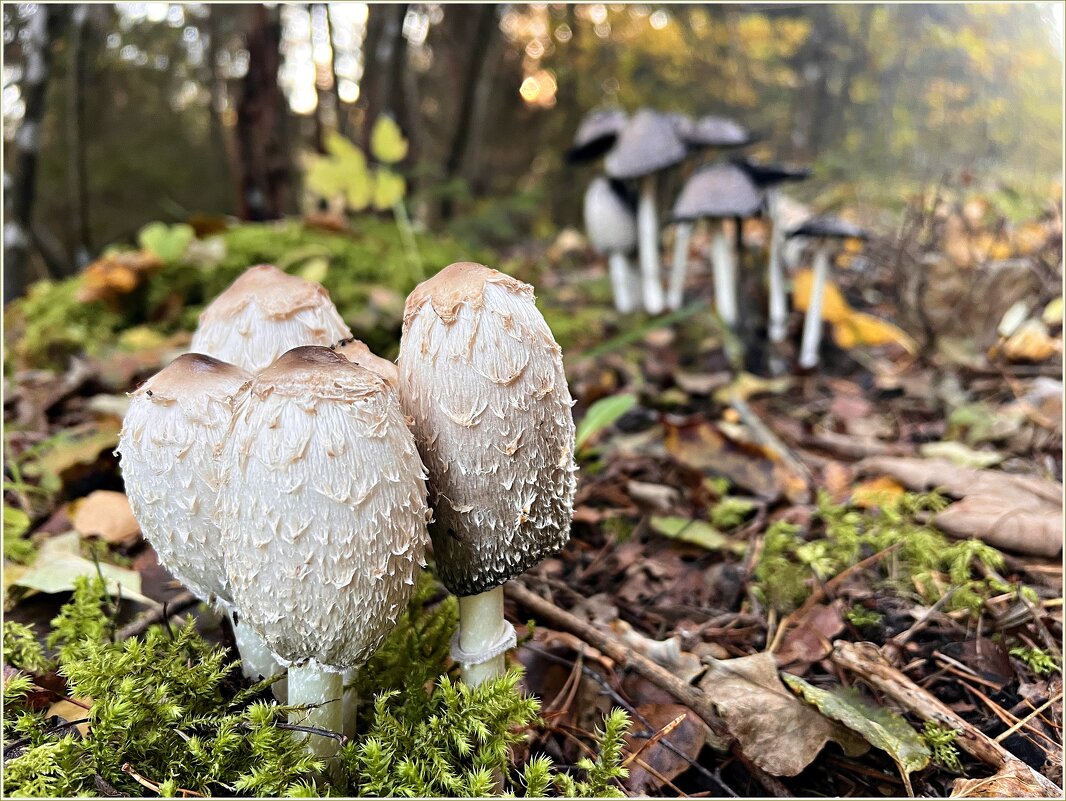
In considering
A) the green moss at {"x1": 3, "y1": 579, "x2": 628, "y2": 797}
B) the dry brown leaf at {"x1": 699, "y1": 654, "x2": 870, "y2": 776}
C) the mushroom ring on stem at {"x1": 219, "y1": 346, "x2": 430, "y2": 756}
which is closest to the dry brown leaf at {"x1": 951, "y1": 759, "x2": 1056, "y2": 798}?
the dry brown leaf at {"x1": 699, "y1": 654, "x2": 870, "y2": 776}

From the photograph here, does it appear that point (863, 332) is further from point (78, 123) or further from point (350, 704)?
point (78, 123)

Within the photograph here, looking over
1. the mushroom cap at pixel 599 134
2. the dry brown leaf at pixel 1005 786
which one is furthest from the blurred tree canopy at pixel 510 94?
the dry brown leaf at pixel 1005 786

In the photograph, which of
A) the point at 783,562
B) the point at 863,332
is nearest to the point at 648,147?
the point at 863,332

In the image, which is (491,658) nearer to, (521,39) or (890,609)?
(890,609)

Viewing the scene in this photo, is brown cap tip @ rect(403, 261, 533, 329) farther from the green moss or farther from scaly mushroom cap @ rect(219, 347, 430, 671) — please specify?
the green moss

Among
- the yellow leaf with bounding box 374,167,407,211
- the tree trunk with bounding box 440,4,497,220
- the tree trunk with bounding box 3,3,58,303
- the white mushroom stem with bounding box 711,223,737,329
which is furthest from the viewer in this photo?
the tree trunk with bounding box 440,4,497,220
